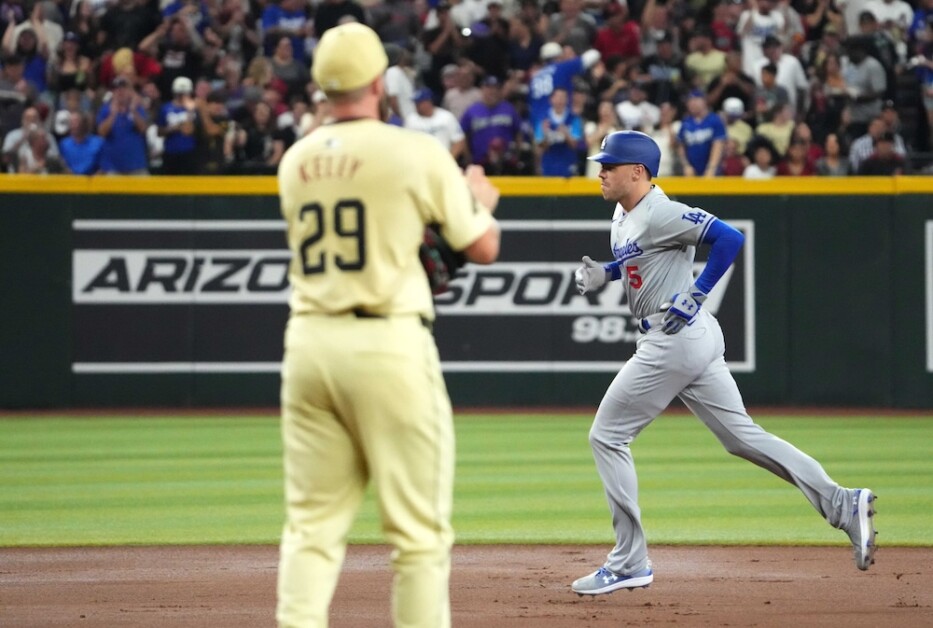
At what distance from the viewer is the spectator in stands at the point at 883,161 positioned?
56.7ft

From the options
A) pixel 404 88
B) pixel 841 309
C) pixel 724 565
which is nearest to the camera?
pixel 724 565

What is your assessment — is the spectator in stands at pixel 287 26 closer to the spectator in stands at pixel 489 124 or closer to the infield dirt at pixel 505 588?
the spectator in stands at pixel 489 124

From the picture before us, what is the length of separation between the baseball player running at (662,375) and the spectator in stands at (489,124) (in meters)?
10.7

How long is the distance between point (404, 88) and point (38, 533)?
10267mm

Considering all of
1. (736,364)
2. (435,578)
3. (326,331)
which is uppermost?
(326,331)

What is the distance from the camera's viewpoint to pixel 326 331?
4.47 metres

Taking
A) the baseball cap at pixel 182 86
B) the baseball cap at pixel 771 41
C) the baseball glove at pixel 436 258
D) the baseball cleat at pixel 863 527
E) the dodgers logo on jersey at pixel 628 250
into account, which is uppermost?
the baseball cap at pixel 771 41

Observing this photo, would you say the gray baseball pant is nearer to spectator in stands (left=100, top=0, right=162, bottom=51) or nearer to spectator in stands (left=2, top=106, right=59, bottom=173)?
spectator in stands (left=2, top=106, right=59, bottom=173)

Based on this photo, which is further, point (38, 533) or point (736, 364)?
point (736, 364)

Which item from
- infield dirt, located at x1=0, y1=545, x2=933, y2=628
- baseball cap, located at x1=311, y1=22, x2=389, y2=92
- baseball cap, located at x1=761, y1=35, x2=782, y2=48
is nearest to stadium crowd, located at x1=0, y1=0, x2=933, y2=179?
baseball cap, located at x1=761, y1=35, x2=782, y2=48

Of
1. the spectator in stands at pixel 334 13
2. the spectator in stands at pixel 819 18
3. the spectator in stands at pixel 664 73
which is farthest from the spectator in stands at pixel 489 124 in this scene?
the spectator in stands at pixel 819 18

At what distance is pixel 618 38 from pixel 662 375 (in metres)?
13.2

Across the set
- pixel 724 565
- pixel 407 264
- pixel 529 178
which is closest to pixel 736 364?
pixel 529 178

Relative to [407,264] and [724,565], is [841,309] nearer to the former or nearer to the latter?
[724,565]
